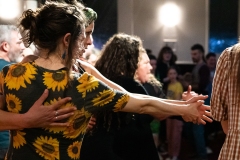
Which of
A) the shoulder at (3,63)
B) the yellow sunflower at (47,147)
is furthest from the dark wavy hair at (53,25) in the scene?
the shoulder at (3,63)

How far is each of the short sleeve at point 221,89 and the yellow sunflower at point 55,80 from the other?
0.56 meters

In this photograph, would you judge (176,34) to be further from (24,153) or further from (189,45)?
(24,153)

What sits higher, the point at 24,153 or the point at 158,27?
the point at 158,27

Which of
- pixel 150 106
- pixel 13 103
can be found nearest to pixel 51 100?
pixel 13 103

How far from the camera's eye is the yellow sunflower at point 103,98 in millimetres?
1604

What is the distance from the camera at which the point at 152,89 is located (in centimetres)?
338

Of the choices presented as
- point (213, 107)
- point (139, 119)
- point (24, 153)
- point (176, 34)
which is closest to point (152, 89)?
point (139, 119)

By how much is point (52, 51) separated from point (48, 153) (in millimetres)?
357

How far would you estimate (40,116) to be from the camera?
1.55 m

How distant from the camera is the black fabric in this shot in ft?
7.81

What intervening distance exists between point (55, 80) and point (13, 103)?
0.58ft

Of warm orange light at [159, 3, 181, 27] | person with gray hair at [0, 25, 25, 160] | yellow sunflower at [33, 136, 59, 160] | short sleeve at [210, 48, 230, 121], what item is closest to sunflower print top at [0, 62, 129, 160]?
yellow sunflower at [33, 136, 59, 160]

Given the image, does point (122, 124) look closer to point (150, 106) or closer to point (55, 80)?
point (150, 106)

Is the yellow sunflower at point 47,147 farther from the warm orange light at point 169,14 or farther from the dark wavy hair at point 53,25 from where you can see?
the warm orange light at point 169,14
